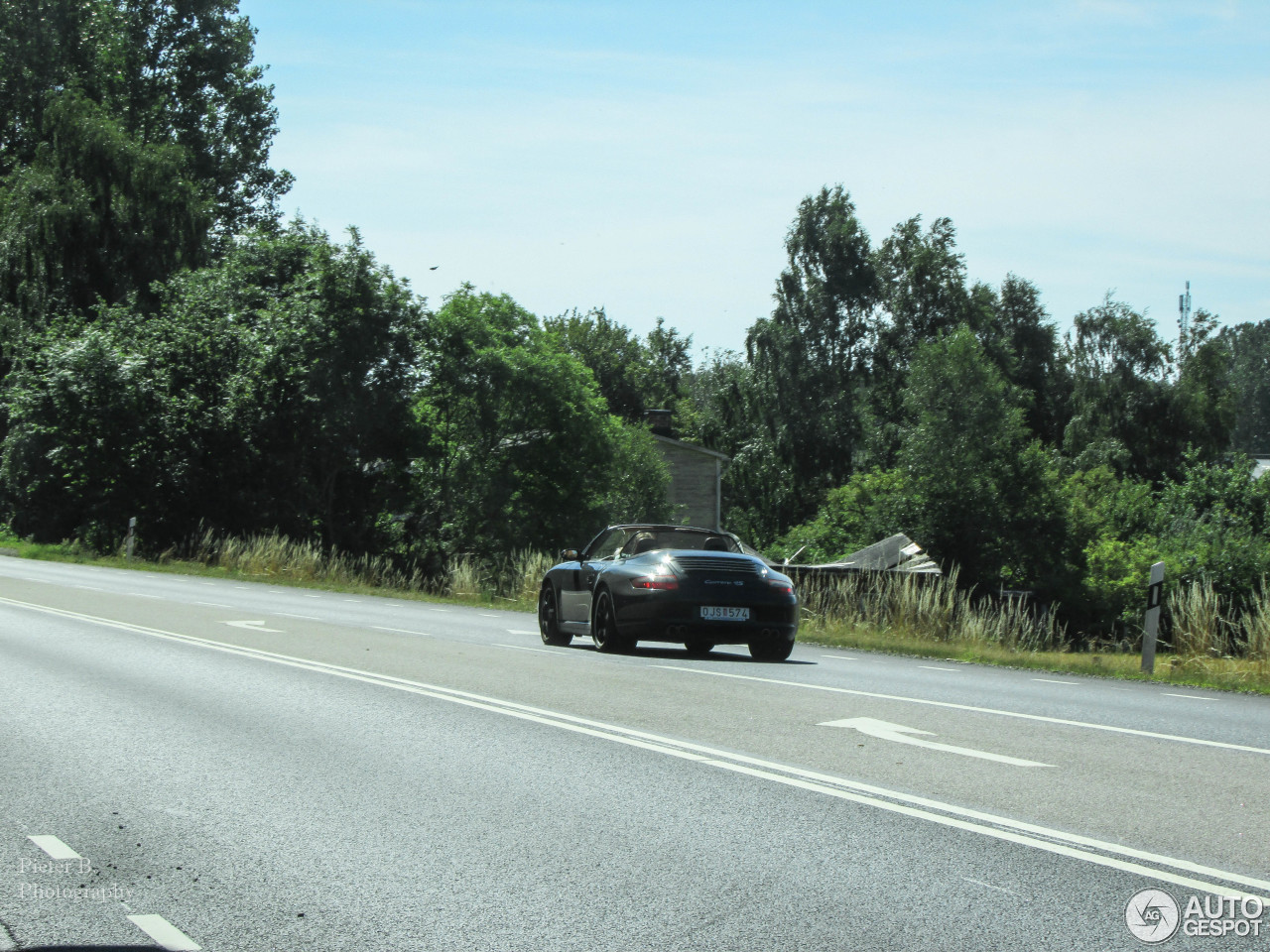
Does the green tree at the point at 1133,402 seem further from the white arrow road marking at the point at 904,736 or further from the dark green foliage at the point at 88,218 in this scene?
the white arrow road marking at the point at 904,736

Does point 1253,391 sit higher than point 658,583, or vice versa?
point 1253,391

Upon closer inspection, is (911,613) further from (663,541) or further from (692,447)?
(692,447)

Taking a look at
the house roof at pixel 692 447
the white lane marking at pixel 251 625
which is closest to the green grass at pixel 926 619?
the white lane marking at pixel 251 625

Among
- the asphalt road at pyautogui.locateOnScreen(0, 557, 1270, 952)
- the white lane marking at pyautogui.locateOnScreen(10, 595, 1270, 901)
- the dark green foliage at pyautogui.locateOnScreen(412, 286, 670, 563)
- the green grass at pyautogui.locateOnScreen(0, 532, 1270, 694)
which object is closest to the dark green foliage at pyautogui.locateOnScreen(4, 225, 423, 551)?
the dark green foliage at pyautogui.locateOnScreen(412, 286, 670, 563)

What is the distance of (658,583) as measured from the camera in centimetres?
1407

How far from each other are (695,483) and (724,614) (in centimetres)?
5166

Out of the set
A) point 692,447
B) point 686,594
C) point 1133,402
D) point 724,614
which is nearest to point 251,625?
point 686,594

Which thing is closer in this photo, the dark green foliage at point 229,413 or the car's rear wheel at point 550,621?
the car's rear wheel at point 550,621

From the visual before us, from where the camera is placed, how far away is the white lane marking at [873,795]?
16.9 feet

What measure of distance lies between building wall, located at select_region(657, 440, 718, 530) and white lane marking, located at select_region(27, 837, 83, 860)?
59.4m

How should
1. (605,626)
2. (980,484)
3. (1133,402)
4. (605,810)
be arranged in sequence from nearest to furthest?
1. (605,810)
2. (605,626)
3. (980,484)
4. (1133,402)

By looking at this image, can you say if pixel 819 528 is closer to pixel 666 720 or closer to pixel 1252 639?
pixel 1252 639

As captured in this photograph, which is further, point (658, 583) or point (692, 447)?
point (692, 447)

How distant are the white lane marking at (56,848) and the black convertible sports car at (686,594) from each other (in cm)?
880
